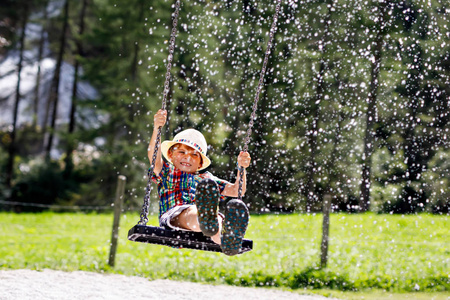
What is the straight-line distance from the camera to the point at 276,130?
15.1m

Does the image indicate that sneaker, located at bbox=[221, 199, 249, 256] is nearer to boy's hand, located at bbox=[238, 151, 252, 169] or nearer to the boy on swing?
the boy on swing

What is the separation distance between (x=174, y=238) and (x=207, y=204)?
1.20 feet

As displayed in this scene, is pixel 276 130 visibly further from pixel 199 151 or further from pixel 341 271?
pixel 199 151

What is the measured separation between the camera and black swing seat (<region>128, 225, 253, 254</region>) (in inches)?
144

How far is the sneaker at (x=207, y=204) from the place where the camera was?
140 inches

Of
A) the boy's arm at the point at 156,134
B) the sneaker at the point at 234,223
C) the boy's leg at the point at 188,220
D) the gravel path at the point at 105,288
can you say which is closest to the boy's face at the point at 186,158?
the boy's arm at the point at 156,134

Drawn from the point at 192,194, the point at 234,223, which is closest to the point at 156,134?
the point at 192,194

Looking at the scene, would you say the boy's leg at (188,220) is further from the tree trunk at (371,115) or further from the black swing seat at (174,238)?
the tree trunk at (371,115)

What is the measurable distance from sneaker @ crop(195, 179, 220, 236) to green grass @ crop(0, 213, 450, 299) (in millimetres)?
3659

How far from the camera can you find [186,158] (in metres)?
4.34

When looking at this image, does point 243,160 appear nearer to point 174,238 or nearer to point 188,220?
point 188,220

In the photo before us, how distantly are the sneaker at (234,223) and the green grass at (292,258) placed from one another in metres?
3.68

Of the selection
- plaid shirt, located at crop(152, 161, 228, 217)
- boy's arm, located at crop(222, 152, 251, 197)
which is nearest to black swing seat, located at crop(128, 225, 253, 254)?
plaid shirt, located at crop(152, 161, 228, 217)

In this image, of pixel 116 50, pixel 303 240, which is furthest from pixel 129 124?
pixel 303 240
